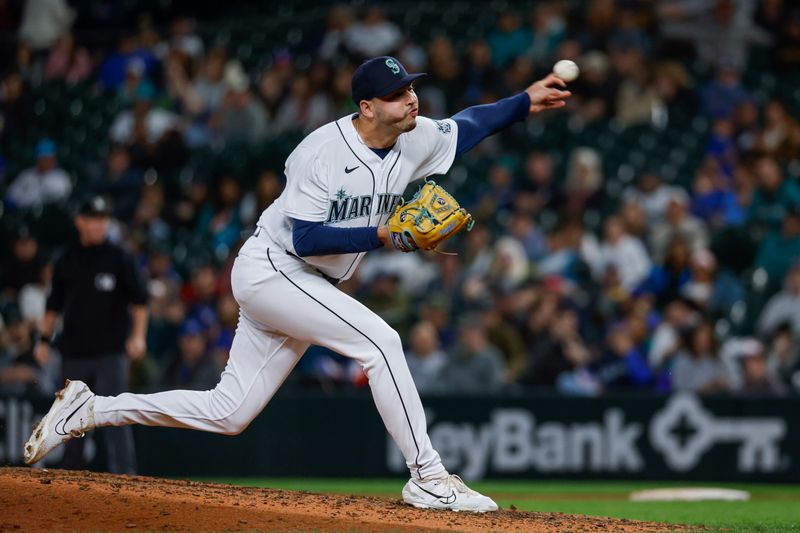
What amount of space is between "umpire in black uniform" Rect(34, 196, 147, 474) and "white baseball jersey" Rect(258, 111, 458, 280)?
258 centimetres

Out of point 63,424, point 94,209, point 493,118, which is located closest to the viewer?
point 63,424

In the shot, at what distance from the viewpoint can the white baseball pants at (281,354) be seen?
5613mm

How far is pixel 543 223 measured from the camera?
12.7 metres

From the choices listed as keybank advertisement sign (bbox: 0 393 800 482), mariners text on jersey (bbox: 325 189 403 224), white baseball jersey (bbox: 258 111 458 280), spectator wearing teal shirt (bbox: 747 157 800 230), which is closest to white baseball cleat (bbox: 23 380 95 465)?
white baseball jersey (bbox: 258 111 458 280)

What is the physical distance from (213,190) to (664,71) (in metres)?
5.07

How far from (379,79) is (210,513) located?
79.5 inches

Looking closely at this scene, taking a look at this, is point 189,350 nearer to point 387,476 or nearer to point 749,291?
point 387,476

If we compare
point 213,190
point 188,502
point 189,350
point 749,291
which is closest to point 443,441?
point 189,350

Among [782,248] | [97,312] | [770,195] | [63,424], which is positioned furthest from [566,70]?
[770,195]

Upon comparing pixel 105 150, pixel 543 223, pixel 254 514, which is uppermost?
pixel 105 150

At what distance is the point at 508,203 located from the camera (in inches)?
509

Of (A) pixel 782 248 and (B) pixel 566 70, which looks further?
(A) pixel 782 248

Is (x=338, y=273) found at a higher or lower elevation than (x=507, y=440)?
higher

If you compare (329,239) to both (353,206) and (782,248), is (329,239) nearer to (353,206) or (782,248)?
A: (353,206)
